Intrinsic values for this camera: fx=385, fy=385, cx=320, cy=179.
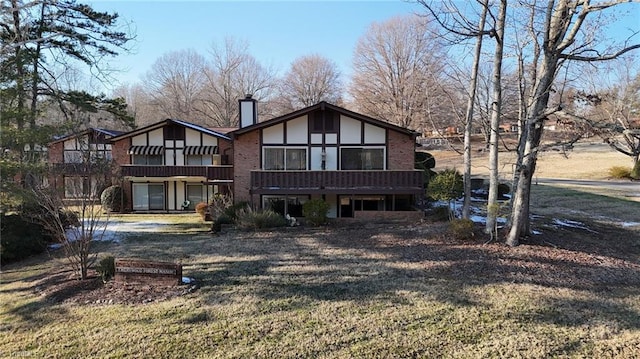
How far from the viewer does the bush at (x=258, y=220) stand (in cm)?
1552

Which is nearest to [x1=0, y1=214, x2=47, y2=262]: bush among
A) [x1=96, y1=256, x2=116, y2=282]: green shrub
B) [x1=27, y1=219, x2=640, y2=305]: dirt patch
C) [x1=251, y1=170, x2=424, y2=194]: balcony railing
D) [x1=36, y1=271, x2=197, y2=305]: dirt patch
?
[x1=27, y1=219, x2=640, y2=305]: dirt patch

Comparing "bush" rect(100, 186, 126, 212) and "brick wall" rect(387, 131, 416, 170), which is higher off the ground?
"brick wall" rect(387, 131, 416, 170)

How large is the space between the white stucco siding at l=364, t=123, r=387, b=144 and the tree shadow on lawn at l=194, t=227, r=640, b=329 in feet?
25.0

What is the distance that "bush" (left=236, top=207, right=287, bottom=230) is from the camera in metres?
15.5

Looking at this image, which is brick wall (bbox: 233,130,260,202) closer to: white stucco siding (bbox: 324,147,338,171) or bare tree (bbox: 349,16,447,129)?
white stucco siding (bbox: 324,147,338,171)

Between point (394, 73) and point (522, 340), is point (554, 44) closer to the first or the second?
point (522, 340)

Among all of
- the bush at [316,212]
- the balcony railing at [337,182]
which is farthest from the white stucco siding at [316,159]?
the bush at [316,212]

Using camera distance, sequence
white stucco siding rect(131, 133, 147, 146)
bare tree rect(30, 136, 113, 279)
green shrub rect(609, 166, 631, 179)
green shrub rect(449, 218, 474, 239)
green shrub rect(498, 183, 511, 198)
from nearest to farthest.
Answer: bare tree rect(30, 136, 113, 279), green shrub rect(449, 218, 474, 239), green shrub rect(498, 183, 511, 198), white stucco siding rect(131, 133, 147, 146), green shrub rect(609, 166, 631, 179)

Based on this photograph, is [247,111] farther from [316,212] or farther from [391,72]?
[391,72]

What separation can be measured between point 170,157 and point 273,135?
771cm

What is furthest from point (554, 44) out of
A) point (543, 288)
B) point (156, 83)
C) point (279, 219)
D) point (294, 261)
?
point (156, 83)

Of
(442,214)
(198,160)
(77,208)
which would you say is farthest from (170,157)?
(442,214)

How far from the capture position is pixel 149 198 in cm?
2338

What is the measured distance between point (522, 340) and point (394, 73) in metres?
35.9
